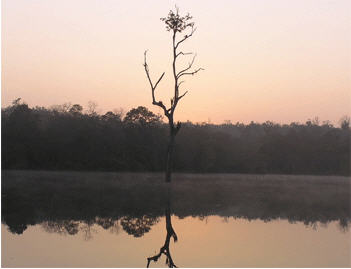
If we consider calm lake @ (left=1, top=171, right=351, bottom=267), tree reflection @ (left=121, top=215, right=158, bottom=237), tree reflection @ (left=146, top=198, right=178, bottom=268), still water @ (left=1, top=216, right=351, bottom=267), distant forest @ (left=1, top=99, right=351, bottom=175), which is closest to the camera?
still water @ (left=1, top=216, right=351, bottom=267)

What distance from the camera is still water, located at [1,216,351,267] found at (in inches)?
371

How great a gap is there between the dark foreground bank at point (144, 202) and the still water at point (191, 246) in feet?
3.41

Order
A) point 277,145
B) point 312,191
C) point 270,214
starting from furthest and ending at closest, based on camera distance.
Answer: point 277,145
point 312,191
point 270,214

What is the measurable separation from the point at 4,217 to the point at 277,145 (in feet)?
122

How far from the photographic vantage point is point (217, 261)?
952 cm

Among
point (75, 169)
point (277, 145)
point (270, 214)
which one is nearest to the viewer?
point (270, 214)

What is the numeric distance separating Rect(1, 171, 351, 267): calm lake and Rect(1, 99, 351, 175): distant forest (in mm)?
14593

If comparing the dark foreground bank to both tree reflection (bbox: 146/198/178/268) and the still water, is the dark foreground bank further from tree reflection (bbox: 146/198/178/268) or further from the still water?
the still water

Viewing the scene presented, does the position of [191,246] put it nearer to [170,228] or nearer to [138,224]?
[170,228]

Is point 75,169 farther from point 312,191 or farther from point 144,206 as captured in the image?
point 144,206

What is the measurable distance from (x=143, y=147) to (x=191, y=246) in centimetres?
3074

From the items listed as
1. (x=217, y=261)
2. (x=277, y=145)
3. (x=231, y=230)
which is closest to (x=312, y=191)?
(x=231, y=230)

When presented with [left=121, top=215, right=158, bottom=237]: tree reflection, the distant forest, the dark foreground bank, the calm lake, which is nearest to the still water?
the calm lake

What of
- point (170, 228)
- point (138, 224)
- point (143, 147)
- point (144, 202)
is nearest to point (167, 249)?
point (170, 228)
